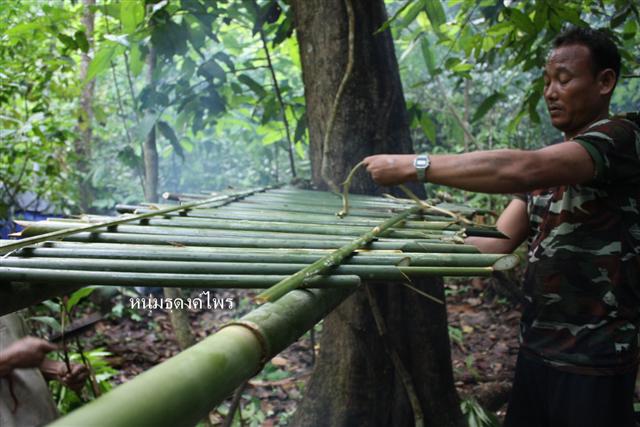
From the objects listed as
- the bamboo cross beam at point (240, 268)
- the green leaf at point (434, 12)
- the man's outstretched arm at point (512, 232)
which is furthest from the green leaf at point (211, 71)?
the bamboo cross beam at point (240, 268)

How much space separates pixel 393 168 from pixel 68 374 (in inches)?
54.9

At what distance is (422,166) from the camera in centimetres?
133

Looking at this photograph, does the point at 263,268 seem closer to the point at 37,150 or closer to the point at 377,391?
the point at 377,391

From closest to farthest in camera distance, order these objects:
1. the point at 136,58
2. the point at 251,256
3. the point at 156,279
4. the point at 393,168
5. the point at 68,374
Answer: the point at 156,279 < the point at 251,256 < the point at 393,168 < the point at 68,374 < the point at 136,58

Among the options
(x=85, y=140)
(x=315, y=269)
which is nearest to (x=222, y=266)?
(x=315, y=269)

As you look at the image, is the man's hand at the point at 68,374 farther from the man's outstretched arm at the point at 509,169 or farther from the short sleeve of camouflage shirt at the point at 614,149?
the short sleeve of camouflage shirt at the point at 614,149

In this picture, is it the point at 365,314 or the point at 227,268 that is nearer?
the point at 227,268

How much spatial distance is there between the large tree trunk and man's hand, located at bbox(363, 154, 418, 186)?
0.69 metres

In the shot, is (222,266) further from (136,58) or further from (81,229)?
(136,58)

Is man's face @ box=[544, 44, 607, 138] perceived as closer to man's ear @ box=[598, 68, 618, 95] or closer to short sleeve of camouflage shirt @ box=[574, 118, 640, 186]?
man's ear @ box=[598, 68, 618, 95]

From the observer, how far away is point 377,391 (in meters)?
2.07

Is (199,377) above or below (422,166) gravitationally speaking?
below

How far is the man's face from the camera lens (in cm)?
146

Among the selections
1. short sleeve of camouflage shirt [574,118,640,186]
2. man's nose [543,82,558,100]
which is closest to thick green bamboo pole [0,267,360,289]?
short sleeve of camouflage shirt [574,118,640,186]
